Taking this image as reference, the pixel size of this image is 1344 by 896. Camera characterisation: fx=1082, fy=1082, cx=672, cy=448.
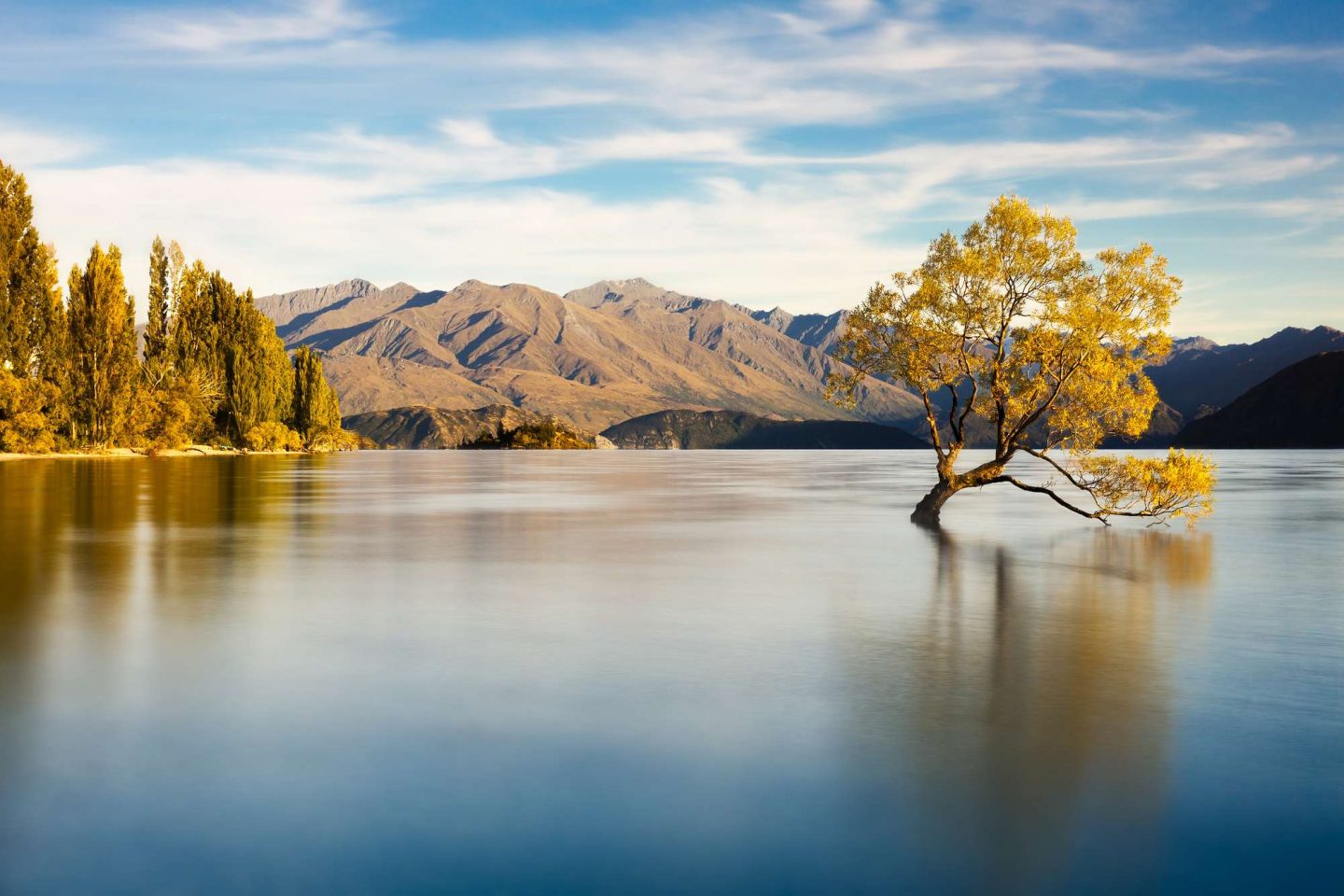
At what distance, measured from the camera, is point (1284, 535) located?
33125 mm

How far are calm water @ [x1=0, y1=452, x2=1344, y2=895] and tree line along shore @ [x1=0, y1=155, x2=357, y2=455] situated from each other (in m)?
75.3

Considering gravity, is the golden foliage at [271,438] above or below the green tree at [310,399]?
below

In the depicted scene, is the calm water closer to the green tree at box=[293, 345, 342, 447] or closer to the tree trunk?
the tree trunk

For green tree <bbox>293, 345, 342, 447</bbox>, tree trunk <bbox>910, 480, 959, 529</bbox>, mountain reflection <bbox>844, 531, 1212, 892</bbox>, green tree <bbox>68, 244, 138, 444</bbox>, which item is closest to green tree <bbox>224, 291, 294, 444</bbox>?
green tree <bbox>293, 345, 342, 447</bbox>

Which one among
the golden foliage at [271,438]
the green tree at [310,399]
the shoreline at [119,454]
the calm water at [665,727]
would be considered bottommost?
the calm water at [665,727]

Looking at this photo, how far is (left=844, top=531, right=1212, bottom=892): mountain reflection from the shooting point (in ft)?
23.9

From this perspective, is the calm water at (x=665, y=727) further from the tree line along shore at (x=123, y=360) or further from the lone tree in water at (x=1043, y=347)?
the tree line along shore at (x=123, y=360)

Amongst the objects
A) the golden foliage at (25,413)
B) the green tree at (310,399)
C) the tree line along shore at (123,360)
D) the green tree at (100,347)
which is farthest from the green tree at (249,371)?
the golden foliage at (25,413)

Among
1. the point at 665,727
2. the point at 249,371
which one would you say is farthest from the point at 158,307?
the point at 665,727

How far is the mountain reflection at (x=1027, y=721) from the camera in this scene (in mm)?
7281

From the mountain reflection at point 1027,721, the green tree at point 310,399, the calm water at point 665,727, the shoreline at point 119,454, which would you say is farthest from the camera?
the green tree at point 310,399

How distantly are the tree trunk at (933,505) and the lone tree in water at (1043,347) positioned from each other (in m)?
1.67

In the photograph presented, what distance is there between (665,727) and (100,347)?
3816 inches

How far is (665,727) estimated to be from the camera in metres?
10.3
